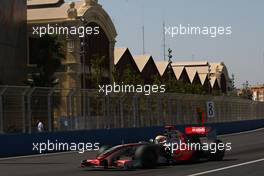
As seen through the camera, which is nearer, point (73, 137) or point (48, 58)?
point (73, 137)

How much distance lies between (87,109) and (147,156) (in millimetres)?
14745

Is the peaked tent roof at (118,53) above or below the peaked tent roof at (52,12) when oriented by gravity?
below

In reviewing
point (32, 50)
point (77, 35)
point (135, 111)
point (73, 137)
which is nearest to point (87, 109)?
point (73, 137)

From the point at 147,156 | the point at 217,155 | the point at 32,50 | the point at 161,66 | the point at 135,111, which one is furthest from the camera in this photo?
the point at 161,66

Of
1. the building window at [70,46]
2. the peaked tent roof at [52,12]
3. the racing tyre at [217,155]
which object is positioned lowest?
the racing tyre at [217,155]

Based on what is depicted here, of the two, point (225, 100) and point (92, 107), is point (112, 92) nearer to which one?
point (92, 107)

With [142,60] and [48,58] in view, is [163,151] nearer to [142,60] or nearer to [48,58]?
[48,58]

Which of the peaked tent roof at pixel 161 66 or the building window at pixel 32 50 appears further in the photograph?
the peaked tent roof at pixel 161 66

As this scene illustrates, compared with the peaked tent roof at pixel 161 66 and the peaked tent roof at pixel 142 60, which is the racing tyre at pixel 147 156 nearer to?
the peaked tent roof at pixel 142 60

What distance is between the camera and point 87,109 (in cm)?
3092

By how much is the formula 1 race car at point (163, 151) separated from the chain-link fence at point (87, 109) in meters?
9.47

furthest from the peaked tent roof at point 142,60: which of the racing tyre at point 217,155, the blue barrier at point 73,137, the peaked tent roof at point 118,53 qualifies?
the racing tyre at point 217,155

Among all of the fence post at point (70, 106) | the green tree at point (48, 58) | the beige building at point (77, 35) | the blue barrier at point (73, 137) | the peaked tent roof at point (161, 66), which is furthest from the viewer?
the peaked tent roof at point (161, 66)

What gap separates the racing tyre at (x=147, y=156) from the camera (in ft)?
53.0
